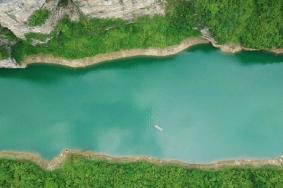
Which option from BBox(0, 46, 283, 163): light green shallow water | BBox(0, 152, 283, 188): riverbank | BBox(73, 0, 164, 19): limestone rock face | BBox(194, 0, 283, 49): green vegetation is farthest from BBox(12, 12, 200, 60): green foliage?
BBox(0, 152, 283, 188): riverbank

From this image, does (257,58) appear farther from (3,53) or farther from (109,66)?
(3,53)

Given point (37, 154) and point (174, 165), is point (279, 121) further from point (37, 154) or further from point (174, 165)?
point (37, 154)

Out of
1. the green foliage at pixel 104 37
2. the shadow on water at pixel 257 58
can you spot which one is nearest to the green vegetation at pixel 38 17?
the green foliage at pixel 104 37

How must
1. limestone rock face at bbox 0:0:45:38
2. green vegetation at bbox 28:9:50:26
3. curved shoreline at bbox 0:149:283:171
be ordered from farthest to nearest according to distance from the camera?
1. curved shoreline at bbox 0:149:283:171
2. green vegetation at bbox 28:9:50:26
3. limestone rock face at bbox 0:0:45:38

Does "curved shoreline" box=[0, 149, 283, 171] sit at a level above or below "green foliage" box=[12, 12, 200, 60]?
below

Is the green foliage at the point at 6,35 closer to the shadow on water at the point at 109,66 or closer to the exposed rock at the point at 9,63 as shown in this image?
the exposed rock at the point at 9,63

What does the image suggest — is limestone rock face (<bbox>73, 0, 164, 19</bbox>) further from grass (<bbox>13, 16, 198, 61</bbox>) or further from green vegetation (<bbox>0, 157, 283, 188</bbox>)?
Result: green vegetation (<bbox>0, 157, 283, 188</bbox>)

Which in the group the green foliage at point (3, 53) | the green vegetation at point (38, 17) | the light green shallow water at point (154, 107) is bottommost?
the light green shallow water at point (154, 107)
